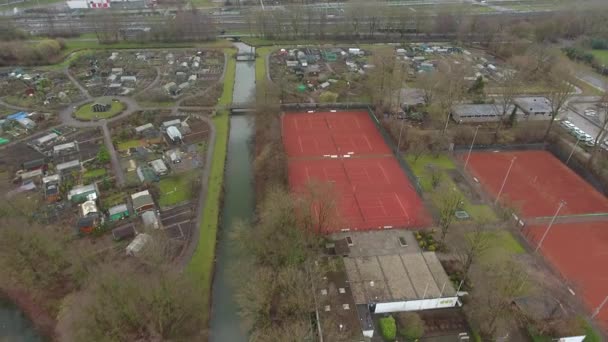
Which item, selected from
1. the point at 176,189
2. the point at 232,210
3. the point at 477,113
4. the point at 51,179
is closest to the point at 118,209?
the point at 176,189

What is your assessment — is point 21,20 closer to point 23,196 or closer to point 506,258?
point 23,196

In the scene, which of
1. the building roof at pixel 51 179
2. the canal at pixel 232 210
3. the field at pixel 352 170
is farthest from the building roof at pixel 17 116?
the field at pixel 352 170

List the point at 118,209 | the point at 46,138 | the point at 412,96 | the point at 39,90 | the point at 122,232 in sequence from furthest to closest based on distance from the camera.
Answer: the point at 412,96 → the point at 39,90 → the point at 46,138 → the point at 118,209 → the point at 122,232

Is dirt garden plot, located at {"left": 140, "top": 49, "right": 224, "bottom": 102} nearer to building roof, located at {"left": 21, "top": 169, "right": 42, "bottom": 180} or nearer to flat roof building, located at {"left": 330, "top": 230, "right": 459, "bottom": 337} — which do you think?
building roof, located at {"left": 21, "top": 169, "right": 42, "bottom": 180}

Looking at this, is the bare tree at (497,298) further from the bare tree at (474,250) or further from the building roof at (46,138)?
the building roof at (46,138)

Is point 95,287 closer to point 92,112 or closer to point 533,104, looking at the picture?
point 92,112

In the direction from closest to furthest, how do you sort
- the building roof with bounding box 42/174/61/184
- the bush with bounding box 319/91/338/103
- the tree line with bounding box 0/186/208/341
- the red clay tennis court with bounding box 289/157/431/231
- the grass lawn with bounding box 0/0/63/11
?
the tree line with bounding box 0/186/208/341
the red clay tennis court with bounding box 289/157/431/231
the building roof with bounding box 42/174/61/184
the bush with bounding box 319/91/338/103
the grass lawn with bounding box 0/0/63/11

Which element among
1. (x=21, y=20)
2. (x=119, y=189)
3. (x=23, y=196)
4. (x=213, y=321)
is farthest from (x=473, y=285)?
(x=21, y=20)

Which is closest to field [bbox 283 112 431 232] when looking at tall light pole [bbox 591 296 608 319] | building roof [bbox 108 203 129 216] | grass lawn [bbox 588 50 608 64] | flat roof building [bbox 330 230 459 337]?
flat roof building [bbox 330 230 459 337]
